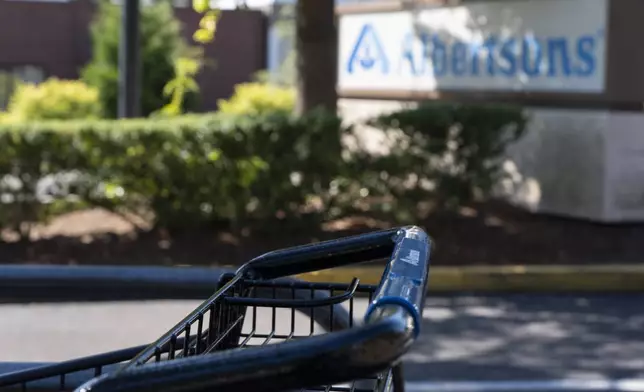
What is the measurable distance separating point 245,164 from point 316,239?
1038 mm

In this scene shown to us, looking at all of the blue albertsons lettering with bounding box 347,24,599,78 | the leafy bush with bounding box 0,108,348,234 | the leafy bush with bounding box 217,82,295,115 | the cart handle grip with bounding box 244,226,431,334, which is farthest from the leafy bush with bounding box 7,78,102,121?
the cart handle grip with bounding box 244,226,431,334

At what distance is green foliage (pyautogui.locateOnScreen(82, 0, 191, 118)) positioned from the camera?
64.4 feet

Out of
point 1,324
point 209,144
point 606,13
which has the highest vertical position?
point 606,13

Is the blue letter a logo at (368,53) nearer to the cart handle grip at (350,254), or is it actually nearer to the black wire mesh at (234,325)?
the black wire mesh at (234,325)

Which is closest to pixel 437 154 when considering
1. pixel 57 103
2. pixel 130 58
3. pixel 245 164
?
pixel 245 164

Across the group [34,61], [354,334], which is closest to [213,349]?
[354,334]

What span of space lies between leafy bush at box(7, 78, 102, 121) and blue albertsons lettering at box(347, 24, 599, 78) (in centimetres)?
647

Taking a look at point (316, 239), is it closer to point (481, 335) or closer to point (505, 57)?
point (481, 335)

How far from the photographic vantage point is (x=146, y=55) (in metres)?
19.9

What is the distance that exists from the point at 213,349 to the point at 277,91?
19040 mm

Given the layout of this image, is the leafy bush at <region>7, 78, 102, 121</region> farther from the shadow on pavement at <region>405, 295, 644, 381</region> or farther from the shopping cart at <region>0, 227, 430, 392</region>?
the shopping cart at <region>0, 227, 430, 392</region>

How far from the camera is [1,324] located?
27.3ft

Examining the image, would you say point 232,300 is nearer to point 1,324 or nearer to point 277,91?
point 1,324

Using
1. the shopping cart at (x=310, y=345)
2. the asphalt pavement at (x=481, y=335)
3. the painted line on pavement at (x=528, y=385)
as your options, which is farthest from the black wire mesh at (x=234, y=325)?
the painted line on pavement at (x=528, y=385)
